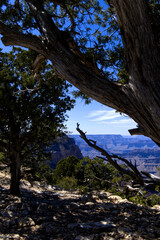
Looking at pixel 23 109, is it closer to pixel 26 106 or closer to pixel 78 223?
pixel 26 106

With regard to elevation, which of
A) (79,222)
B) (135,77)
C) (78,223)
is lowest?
(79,222)

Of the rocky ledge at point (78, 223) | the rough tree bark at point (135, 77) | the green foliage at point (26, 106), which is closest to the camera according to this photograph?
the rough tree bark at point (135, 77)

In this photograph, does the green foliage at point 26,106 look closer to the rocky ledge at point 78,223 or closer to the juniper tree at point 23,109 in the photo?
the juniper tree at point 23,109

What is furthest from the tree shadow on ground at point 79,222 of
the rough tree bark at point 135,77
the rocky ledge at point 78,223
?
the rough tree bark at point 135,77

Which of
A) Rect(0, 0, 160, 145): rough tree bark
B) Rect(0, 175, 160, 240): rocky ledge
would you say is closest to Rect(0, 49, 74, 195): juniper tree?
Rect(0, 175, 160, 240): rocky ledge

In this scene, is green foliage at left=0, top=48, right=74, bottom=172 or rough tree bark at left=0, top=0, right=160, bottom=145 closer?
rough tree bark at left=0, top=0, right=160, bottom=145

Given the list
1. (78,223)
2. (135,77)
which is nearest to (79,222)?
(78,223)

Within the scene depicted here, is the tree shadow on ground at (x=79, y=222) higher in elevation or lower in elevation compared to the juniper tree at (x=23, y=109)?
lower

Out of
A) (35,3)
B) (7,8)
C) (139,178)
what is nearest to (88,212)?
(139,178)

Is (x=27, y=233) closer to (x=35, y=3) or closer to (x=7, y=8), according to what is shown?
(x=35, y=3)

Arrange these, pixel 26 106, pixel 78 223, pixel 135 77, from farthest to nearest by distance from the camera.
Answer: pixel 26 106, pixel 78 223, pixel 135 77

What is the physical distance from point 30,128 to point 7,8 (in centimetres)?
555

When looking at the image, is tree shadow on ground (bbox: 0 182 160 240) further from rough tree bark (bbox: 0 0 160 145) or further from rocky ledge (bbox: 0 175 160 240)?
rough tree bark (bbox: 0 0 160 145)

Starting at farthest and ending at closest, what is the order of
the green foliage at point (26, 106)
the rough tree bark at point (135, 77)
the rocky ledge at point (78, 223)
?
1. the green foliage at point (26, 106)
2. the rocky ledge at point (78, 223)
3. the rough tree bark at point (135, 77)
